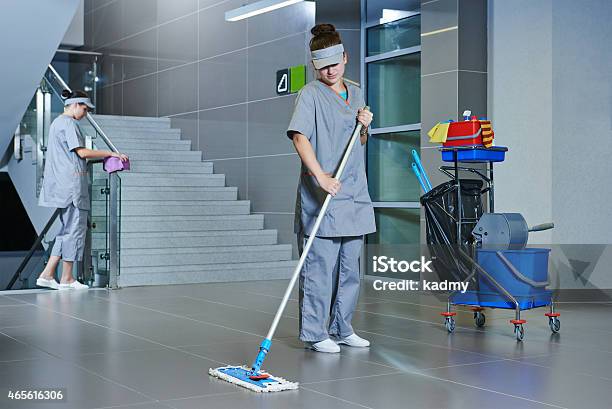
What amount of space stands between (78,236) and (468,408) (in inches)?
182

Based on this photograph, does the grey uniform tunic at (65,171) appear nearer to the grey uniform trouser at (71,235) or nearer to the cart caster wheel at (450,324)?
the grey uniform trouser at (71,235)

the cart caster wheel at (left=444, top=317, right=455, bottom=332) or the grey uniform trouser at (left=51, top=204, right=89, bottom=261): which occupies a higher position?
the grey uniform trouser at (left=51, top=204, right=89, bottom=261)

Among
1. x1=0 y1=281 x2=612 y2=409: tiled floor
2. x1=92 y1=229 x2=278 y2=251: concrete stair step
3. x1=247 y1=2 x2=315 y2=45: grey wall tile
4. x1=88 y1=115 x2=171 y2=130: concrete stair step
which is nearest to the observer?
x1=0 y1=281 x2=612 y2=409: tiled floor

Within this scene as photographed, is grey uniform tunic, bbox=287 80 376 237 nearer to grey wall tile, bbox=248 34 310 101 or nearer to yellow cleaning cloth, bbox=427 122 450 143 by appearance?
yellow cleaning cloth, bbox=427 122 450 143

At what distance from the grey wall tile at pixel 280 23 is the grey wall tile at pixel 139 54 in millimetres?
2409

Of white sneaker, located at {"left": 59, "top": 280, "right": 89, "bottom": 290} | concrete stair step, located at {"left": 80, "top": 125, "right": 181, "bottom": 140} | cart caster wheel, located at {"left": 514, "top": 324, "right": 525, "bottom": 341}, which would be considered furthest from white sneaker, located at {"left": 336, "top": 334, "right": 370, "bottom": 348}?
concrete stair step, located at {"left": 80, "top": 125, "right": 181, "bottom": 140}

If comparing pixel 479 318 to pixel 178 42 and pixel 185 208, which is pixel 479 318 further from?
pixel 178 42

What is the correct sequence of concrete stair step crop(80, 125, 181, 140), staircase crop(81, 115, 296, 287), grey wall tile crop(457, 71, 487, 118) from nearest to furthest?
1. grey wall tile crop(457, 71, 487, 118)
2. staircase crop(81, 115, 296, 287)
3. concrete stair step crop(80, 125, 181, 140)

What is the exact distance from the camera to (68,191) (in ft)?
23.0

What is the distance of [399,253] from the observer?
8102 mm

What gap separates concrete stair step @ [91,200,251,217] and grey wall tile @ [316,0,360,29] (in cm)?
220


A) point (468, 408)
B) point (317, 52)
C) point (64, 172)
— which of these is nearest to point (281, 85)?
point (64, 172)

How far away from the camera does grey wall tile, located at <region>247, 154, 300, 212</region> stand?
8906mm

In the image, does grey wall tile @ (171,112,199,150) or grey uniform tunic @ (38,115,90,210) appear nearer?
grey uniform tunic @ (38,115,90,210)
